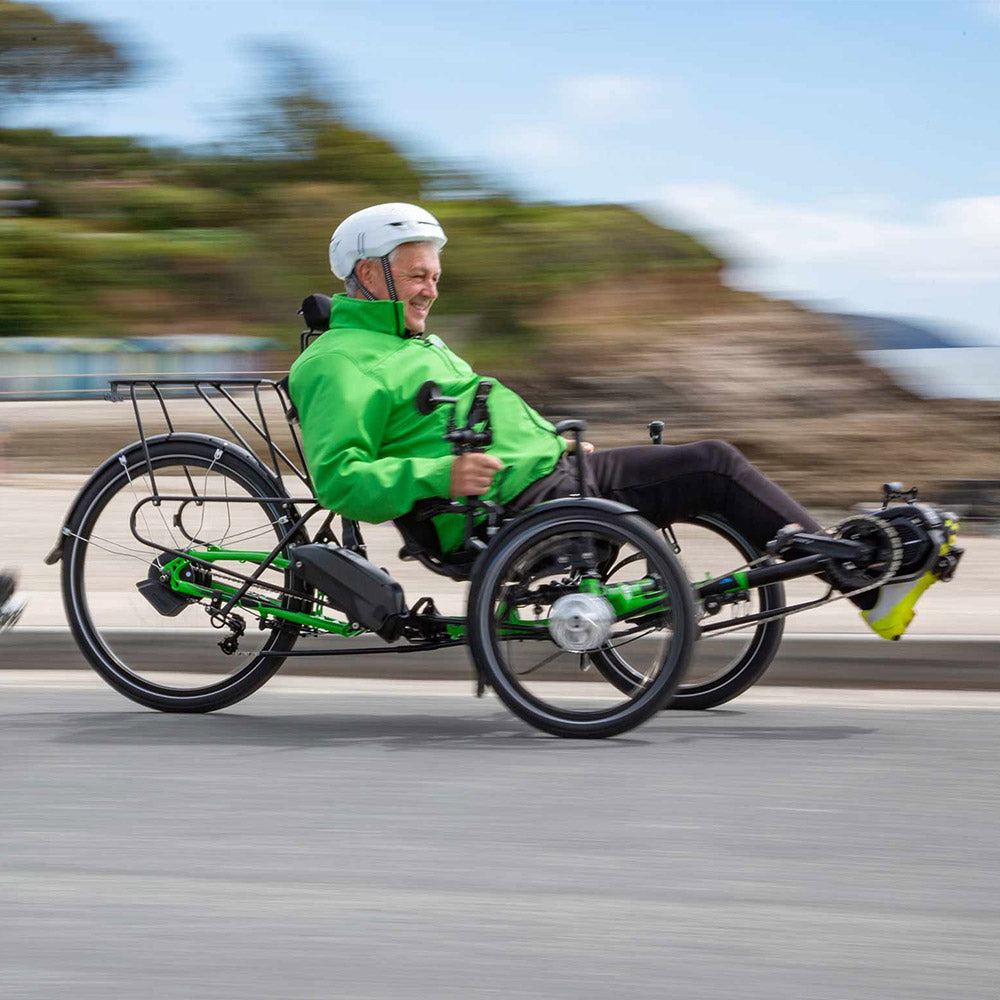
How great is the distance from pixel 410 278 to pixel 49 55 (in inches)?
811

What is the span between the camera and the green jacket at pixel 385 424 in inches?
172

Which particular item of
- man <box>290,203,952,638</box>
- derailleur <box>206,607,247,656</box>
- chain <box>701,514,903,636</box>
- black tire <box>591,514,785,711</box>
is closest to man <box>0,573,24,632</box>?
derailleur <box>206,607,247,656</box>

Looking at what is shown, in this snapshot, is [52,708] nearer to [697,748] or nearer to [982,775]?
[697,748]

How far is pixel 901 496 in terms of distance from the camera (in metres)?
4.50

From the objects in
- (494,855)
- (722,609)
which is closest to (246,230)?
(722,609)

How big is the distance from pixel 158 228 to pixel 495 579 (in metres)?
15.5

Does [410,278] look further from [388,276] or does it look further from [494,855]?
[494,855]

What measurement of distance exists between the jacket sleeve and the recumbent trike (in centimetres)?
10

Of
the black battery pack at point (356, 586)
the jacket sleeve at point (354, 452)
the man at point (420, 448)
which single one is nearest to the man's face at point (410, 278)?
the man at point (420, 448)

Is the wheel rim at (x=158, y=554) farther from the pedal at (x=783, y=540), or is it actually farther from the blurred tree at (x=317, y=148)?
the blurred tree at (x=317, y=148)

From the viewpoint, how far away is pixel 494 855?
3.36 metres

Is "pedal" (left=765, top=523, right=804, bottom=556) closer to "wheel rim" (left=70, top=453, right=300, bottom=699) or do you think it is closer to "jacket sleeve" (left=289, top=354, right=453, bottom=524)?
"jacket sleeve" (left=289, top=354, right=453, bottom=524)

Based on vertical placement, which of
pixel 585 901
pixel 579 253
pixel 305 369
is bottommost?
pixel 585 901

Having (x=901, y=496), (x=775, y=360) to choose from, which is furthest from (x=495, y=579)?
(x=775, y=360)
